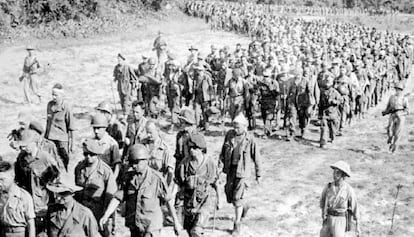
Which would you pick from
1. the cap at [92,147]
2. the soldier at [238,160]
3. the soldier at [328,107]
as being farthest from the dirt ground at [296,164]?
the cap at [92,147]

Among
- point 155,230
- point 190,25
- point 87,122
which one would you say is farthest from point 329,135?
point 190,25

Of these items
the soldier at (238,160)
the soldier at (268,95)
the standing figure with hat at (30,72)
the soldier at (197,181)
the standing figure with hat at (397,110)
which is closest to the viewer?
the soldier at (197,181)

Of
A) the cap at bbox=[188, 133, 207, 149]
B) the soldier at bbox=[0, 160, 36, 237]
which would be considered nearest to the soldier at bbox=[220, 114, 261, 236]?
the cap at bbox=[188, 133, 207, 149]

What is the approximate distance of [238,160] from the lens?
24.5ft

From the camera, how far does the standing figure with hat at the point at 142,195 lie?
18.3ft

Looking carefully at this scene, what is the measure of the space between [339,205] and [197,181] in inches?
70.3

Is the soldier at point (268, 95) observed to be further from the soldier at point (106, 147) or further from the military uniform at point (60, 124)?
the soldier at point (106, 147)

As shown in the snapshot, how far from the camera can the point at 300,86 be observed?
39.8 feet

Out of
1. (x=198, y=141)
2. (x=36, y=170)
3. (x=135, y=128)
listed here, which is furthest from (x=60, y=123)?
(x=198, y=141)

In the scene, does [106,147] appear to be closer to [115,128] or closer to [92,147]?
[92,147]

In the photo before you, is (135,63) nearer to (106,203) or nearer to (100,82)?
(100,82)

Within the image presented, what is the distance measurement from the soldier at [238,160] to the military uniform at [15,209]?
10.3 feet

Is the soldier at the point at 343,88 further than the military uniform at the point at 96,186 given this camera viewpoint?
Yes

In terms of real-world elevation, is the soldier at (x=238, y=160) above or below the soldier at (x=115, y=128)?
below
